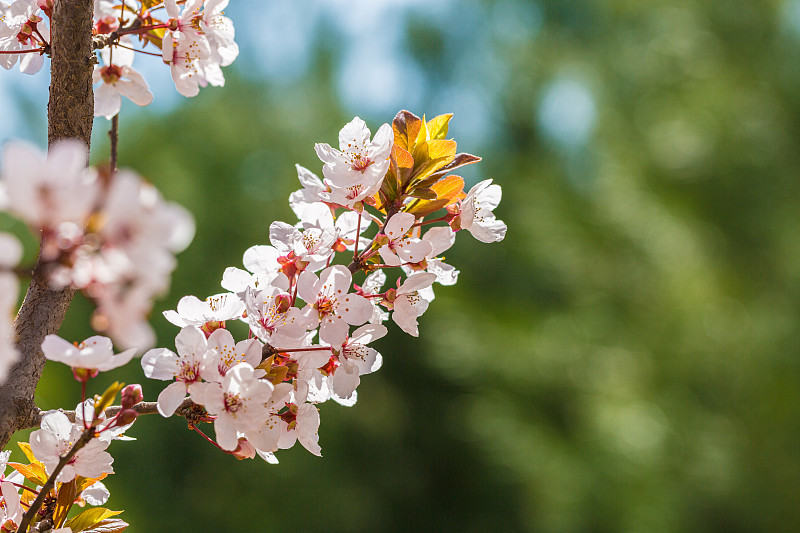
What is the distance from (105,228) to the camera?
24cm

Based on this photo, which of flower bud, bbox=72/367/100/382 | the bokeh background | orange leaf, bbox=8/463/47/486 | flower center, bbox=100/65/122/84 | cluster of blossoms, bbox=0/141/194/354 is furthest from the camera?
the bokeh background

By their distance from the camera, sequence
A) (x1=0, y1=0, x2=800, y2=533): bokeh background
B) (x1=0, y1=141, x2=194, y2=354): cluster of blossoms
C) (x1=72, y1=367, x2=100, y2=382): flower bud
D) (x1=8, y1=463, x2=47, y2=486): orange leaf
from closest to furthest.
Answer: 1. (x1=0, y1=141, x2=194, y2=354): cluster of blossoms
2. (x1=72, y1=367, x2=100, y2=382): flower bud
3. (x1=8, y1=463, x2=47, y2=486): orange leaf
4. (x1=0, y1=0, x2=800, y2=533): bokeh background

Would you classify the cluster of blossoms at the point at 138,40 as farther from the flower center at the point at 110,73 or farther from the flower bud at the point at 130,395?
the flower bud at the point at 130,395

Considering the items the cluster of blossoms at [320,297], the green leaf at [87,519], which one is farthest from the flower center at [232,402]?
the green leaf at [87,519]

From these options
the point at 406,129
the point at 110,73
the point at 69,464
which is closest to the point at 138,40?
the point at 110,73

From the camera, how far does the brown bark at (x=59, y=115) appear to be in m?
0.44

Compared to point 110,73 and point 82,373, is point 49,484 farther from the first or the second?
point 110,73

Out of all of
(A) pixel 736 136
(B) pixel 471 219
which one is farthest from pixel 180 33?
(A) pixel 736 136

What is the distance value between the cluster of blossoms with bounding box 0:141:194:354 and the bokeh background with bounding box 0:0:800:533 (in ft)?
8.60

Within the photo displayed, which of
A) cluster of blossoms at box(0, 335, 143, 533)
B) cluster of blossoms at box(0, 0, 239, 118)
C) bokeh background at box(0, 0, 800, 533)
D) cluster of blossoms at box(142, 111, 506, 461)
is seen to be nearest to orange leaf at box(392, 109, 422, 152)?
cluster of blossoms at box(142, 111, 506, 461)

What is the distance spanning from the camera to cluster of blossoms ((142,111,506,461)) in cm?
43

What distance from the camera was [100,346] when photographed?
363mm

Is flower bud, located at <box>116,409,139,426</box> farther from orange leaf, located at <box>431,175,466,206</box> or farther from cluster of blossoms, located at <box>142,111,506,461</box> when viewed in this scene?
orange leaf, located at <box>431,175,466,206</box>

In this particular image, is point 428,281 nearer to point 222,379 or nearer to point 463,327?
point 222,379
